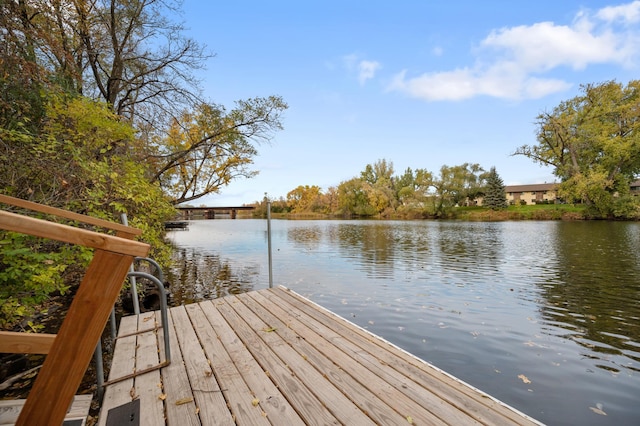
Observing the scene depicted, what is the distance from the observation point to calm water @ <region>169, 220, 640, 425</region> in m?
4.18

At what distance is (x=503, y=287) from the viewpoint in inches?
361

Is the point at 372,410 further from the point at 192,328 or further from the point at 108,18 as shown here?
the point at 108,18

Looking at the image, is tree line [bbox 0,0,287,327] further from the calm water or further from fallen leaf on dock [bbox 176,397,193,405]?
the calm water

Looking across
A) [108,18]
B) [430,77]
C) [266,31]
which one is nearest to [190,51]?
[108,18]

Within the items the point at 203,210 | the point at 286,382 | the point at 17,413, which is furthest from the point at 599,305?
the point at 203,210

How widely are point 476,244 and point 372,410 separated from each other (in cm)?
1902

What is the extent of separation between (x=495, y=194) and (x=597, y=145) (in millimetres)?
17170

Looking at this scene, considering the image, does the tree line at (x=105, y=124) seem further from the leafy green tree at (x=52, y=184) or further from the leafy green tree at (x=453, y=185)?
the leafy green tree at (x=453, y=185)

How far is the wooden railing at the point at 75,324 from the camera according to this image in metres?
0.85

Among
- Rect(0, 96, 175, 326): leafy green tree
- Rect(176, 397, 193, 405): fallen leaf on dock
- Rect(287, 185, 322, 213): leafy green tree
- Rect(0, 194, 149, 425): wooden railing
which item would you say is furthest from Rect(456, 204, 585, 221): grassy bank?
Rect(0, 194, 149, 425): wooden railing

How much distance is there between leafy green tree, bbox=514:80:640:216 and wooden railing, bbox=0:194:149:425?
156 feet

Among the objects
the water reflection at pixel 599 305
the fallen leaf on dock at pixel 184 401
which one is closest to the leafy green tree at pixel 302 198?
the water reflection at pixel 599 305

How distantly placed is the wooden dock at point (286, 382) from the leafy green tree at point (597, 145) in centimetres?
4509

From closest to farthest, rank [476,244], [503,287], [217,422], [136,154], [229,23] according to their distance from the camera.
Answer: [217,422] < [503,287] < [136,154] < [229,23] < [476,244]
